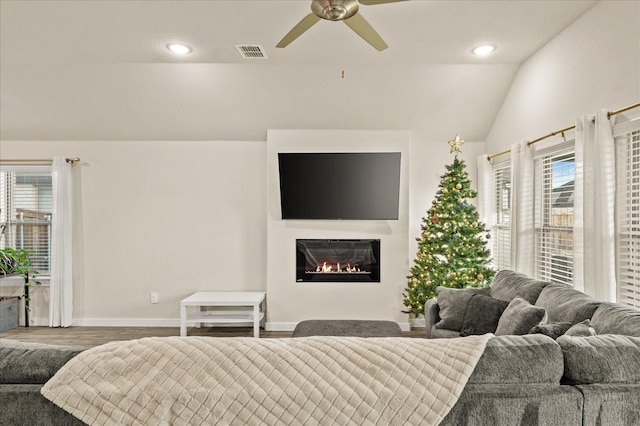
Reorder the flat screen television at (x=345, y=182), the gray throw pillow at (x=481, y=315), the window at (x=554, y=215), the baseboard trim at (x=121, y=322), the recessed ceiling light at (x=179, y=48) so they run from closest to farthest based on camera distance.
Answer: the gray throw pillow at (x=481, y=315) < the window at (x=554, y=215) < the recessed ceiling light at (x=179, y=48) < the flat screen television at (x=345, y=182) < the baseboard trim at (x=121, y=322)

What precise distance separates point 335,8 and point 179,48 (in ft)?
7.47

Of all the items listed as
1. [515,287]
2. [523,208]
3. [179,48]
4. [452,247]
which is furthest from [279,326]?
[179,48]

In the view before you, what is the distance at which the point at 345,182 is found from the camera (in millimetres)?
5152

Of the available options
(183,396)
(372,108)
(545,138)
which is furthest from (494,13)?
(183,396)

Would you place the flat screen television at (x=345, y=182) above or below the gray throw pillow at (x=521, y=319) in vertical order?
above

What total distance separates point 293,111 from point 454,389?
4152 millimetres

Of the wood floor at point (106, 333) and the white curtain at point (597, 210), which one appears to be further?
the wood floor at point (106, 333)

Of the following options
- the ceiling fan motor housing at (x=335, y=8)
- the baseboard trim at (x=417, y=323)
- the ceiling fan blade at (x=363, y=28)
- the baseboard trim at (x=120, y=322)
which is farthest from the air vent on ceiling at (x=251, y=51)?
the baseboard trim at (x=417, y=323)

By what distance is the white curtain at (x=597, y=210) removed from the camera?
2779mm

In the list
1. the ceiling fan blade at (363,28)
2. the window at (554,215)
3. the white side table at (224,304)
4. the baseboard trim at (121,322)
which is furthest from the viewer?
the baseboard trim at (121,322)

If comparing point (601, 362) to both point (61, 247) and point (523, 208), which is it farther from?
point (61, 247)

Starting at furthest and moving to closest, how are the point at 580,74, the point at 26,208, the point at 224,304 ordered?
the point at 26,208
the point at 224,304
the point at 580,74

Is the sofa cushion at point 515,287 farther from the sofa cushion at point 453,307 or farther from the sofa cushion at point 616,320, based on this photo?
the sofa cushion at point 616,320

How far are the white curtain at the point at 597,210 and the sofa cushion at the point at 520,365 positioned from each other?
1681mm
